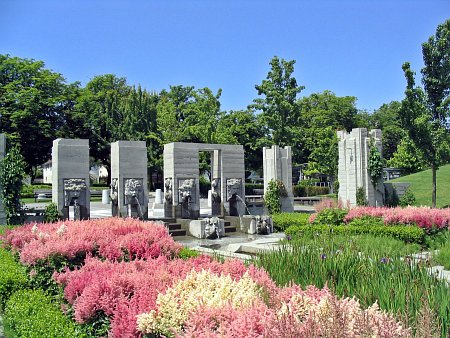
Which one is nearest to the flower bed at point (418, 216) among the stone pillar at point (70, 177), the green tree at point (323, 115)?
the stone pillar at point (70, 177)

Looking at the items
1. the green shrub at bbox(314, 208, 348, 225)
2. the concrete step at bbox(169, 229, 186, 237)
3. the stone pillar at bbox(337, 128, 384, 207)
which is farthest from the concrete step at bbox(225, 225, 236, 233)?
the stone pillar at bbox(337, 128, 384, 207)

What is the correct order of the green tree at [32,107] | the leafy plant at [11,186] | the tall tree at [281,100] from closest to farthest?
the leafy plant at [11,186], the tall tree at [281,100], the green tree at [32,107]

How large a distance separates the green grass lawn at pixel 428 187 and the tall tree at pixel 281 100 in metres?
8.49

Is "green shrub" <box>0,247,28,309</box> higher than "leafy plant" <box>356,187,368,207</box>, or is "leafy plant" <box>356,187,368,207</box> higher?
"leafy plant" <box>356,187,368,207</box>

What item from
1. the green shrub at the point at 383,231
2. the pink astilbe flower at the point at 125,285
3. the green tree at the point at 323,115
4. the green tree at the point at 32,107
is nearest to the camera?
the pink astilbe flower at the point at 125,285

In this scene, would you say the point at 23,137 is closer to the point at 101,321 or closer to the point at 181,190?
the point at 181,190

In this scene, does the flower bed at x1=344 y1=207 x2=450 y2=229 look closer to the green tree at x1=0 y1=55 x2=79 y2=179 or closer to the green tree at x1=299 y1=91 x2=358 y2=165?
the green tree at x1=299 y1=91 x2=358 y2=165

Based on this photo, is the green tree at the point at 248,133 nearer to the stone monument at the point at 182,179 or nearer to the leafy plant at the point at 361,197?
the leafy plant at the point at 361,197

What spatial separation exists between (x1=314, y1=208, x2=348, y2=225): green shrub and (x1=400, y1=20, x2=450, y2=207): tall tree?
5981mm

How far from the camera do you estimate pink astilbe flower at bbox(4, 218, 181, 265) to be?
6953 mm

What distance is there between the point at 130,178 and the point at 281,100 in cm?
1656

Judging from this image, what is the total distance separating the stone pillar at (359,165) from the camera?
20.1 metres

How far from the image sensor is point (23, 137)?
37.2 metres

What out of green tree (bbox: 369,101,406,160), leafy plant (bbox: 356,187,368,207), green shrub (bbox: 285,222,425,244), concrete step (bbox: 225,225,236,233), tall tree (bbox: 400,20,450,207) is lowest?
concrete step (bbox: 225,225,236,233)
